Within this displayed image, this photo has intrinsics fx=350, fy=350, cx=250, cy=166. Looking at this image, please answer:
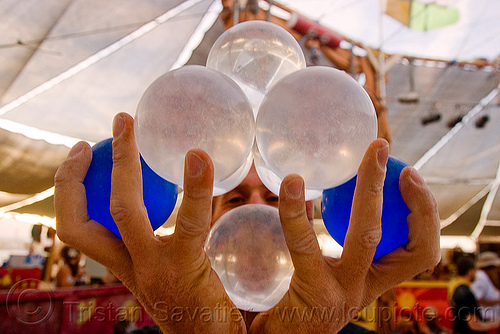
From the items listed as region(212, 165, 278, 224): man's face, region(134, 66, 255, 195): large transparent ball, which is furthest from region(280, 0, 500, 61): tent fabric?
region(134, 66, 255, 195): large transparent ball

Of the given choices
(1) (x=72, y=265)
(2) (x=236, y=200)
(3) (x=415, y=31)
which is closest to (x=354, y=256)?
(2) (x=236, y=200)

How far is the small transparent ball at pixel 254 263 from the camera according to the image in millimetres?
899

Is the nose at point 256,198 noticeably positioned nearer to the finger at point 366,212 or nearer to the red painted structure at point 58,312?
the finger at point 366,212

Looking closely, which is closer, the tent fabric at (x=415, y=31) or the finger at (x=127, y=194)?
the finger at (x=127, y=194)

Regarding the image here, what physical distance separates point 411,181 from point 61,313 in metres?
3.24

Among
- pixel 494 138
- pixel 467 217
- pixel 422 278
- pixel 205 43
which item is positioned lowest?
pixel 467 217

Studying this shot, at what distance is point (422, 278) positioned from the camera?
22.5ft

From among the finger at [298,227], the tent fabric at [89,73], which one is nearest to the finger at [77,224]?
the finger at [298,227]

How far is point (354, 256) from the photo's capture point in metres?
0.71

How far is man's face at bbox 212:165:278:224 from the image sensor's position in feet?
4.60

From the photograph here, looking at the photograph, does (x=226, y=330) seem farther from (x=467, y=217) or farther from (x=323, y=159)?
(x=467, y=217)

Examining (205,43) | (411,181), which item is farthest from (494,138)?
(411,181)

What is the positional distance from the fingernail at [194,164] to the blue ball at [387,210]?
1.27 ft

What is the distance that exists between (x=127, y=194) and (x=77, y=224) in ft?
0.56
